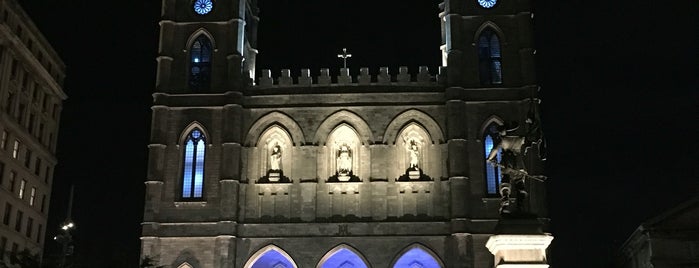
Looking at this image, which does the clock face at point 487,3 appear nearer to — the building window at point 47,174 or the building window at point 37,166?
the building window at point 37,166

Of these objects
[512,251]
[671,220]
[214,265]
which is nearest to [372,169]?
[214,265]

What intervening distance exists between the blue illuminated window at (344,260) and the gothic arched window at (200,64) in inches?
373

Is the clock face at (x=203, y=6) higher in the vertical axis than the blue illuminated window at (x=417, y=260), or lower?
higher

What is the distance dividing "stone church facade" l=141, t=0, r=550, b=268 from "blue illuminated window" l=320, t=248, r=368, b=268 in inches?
5.3

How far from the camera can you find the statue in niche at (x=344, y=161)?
41513 mm

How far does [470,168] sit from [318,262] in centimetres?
753

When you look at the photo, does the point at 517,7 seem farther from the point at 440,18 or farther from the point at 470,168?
the point at 470,168

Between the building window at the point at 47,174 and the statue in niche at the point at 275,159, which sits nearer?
the statue in niche at the point at 275,159

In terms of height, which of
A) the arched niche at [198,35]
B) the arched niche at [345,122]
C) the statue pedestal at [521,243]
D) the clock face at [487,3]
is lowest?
the statue pedestal at [521,243]

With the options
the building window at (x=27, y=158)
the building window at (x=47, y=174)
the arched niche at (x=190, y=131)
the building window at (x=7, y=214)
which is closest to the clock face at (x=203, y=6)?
the arched niche at (x=190, y=131)

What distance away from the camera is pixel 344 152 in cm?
4178

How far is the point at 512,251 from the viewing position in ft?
59.3

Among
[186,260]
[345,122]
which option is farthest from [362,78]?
[186,260]

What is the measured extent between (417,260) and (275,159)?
754 centimetres
